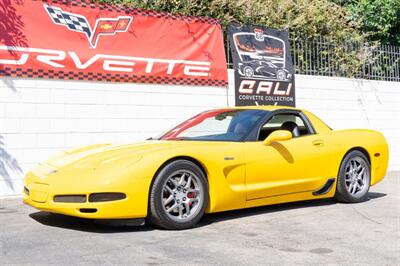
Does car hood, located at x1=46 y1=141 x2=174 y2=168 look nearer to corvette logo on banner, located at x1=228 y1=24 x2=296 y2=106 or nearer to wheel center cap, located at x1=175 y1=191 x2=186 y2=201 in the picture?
wheel center cap, located at x1=175 y1=191 x2=186 y2=201

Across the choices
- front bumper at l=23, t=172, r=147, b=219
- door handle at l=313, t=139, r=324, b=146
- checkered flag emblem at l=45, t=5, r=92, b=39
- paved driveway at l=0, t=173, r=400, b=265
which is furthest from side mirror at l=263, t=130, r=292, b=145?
checkered flag emblem at l=45, t=5, r=92, b=39

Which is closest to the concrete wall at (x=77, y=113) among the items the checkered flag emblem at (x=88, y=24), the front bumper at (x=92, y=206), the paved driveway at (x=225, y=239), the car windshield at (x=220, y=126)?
the checkered flag emblem at (x=88, y=24)

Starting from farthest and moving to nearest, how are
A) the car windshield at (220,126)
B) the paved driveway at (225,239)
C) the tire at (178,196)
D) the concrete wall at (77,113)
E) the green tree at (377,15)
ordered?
the green tree at (377,15) < the concrete wall at (77,113) < the car windshield at (220,126) < the tire at (178,196) < the paved driveway at (225,239)

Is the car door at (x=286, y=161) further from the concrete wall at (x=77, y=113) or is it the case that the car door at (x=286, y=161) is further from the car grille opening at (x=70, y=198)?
the concrete wall at (x=77, y=113)

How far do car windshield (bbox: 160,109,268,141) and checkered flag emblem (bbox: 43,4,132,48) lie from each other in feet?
9.30

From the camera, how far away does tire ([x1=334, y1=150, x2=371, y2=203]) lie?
7003 millimetres

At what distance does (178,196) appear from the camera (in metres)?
5.38

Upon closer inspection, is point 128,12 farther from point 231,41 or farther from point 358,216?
point 358,216

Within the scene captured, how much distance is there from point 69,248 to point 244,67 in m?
6.78

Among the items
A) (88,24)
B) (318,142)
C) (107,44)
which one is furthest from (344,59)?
(88,24)

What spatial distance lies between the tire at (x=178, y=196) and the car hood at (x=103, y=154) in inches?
11.9

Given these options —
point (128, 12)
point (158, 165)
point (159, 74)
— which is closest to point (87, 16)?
point (128, 12)

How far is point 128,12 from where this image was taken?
30.0 feet

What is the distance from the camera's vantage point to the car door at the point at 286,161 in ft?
19.7
